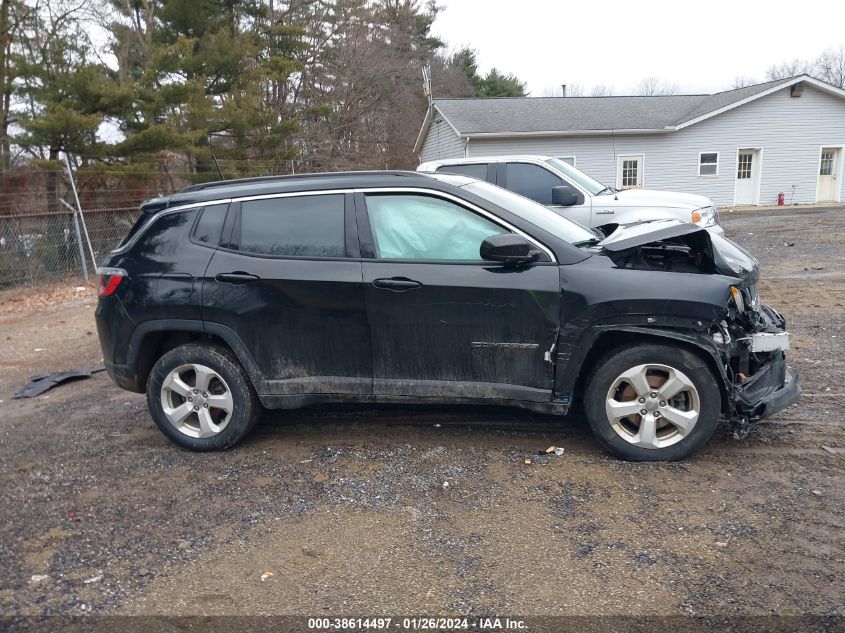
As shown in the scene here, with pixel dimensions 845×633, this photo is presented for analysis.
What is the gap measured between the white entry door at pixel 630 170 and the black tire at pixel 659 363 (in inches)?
898

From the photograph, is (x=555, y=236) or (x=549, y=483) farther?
(x=555, y=236)

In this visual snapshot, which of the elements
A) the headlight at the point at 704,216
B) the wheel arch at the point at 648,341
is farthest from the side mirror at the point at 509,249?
the headlight at the point at 704,216

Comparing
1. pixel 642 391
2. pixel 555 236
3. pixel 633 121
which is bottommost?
pixel 642 391

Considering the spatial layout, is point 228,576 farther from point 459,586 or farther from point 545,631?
point 545,631

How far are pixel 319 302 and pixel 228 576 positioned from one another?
1815 millimetres

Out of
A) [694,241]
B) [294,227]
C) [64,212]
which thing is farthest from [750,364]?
[64,212]

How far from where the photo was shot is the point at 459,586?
3.08m

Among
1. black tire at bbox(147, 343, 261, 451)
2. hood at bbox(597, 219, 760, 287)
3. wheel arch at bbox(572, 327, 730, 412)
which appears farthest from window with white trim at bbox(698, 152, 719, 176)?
black tire at bbox(147, 343, 261, 451)

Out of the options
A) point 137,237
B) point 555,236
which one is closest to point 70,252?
point 137,237

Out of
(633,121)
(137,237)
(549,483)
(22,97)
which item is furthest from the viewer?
(633,121)

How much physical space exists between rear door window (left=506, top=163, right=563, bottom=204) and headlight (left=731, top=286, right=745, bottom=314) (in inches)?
220

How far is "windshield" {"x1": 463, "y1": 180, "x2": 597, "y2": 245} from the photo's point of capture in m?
4.60

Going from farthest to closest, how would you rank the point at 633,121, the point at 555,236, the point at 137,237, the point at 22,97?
1. the point at 633,121
2. the point at 22,97
3. the point at 137,237
4. the point at 555,236

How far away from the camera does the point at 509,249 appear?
4129 millimetres
